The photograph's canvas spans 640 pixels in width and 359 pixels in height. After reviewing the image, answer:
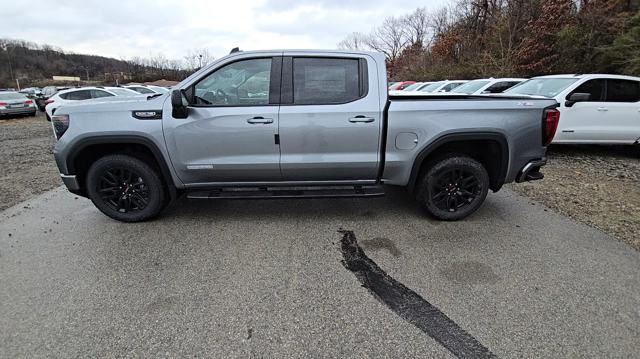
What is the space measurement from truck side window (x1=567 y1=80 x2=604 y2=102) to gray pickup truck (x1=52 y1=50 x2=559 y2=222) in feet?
13.7

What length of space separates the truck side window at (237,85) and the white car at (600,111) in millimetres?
6071

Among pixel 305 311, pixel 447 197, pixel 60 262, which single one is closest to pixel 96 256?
pixel 60 262

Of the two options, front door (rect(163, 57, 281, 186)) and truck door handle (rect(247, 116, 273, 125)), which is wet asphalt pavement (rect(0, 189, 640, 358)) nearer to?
front door (rect(163, 57, 281, 186))

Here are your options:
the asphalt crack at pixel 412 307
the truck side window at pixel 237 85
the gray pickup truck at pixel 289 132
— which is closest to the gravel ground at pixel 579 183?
the gray pickup truck at pixel 289 132

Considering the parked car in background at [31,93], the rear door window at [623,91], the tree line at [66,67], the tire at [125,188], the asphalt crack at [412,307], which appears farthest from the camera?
the tree line at [66,67]

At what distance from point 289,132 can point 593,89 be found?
6742mm

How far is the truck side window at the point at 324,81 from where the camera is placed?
380cm

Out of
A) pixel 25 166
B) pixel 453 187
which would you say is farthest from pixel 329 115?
pixel 25 166

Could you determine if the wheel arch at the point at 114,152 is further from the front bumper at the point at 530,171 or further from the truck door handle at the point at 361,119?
the front bumper at the point at 530,171

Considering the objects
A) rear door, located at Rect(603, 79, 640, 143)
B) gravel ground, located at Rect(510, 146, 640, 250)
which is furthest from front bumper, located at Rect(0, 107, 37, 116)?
rear door, located at Rect(603, 79, 640, 143)

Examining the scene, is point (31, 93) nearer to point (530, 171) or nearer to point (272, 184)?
point (272, 184)

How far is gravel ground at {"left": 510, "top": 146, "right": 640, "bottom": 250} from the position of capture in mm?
4152

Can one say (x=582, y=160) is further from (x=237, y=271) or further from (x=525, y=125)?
(x=237, y=271)

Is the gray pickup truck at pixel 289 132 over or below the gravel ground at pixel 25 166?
over
